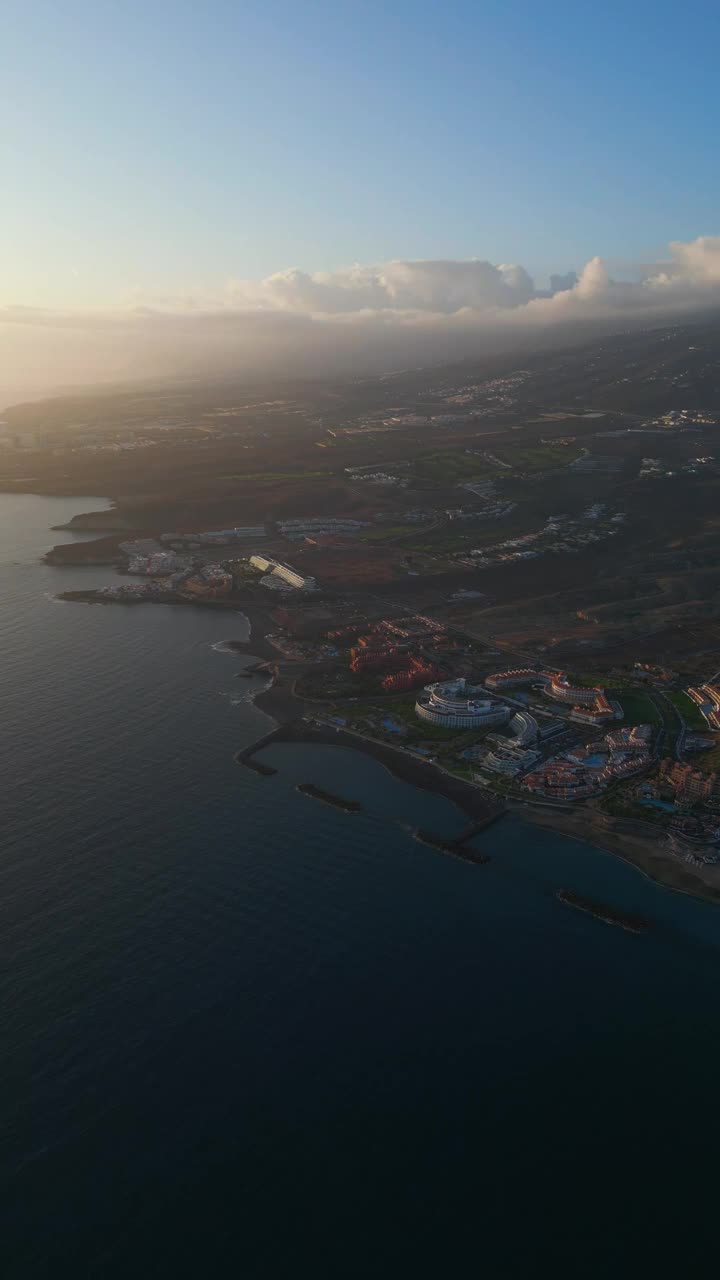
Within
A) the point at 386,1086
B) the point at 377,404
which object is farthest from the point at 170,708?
the point at 377,404

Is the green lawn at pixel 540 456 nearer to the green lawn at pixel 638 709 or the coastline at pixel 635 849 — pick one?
the green lawn at pixel 638 709

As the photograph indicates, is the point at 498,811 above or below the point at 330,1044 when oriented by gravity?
below

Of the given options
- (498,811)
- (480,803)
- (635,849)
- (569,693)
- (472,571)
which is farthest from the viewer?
(472,571)

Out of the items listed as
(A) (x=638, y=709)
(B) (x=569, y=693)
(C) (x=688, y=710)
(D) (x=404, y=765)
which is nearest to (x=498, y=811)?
(D) (x=404, y=765)

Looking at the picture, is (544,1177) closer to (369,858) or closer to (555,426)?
(369,858)

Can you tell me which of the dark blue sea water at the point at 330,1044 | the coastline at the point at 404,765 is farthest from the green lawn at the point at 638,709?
the dark blue sea water at the point at 330,1044

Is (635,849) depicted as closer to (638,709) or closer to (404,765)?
(404,765)
